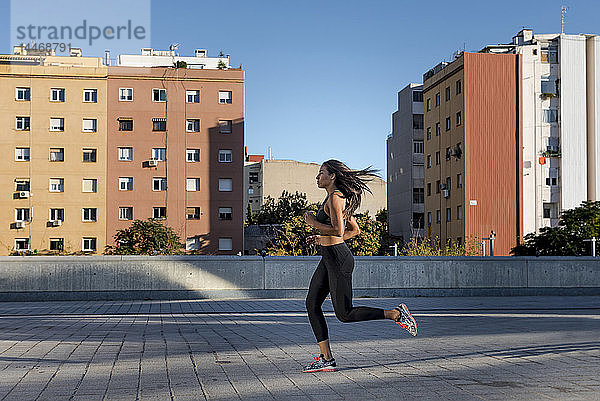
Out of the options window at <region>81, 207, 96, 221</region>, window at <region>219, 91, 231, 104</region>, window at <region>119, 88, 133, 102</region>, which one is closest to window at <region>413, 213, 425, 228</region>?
window at <region>219, 91, 231, 104</region>

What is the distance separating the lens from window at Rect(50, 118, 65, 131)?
6531 cm

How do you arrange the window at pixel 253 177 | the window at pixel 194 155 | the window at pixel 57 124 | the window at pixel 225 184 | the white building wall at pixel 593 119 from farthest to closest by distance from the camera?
the window at pixel 253 177, the window at pixel 194 155, the window at pixel 225 184, the window at pixel 57 124, the white building wall at pixel 593 119

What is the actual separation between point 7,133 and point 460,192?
123 ft

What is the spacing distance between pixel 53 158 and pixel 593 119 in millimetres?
44392

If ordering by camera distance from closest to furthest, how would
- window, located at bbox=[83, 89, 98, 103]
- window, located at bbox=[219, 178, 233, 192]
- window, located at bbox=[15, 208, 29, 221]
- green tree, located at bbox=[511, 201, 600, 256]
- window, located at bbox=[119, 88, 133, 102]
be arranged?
green tree, located at bbox=[511, 201, 600, 256] → window, located at bbox=[15, 208, 29, 221] → window, located at bbox=[83, 89, 98, 103] → window, located at bbox=[119, 88, 133, 102] → window, located at bbox=[219, 178, 233, 192]

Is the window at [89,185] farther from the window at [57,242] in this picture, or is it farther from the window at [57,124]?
the window at [57,124]

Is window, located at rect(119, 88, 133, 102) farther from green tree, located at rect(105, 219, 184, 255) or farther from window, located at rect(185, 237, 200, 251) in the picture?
green tree, located at rect(105, 219, 184, 255)

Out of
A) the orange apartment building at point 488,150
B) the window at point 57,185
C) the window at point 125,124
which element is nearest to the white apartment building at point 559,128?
the orange apartment building at point 488,150

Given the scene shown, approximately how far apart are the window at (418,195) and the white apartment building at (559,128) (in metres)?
15.4

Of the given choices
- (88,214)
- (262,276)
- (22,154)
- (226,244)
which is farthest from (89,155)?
(262,276)

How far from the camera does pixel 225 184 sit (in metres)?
66.6

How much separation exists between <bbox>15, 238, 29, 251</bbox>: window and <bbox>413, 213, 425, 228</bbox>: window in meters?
36.0

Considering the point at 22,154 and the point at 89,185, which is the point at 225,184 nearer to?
the point at 89,185

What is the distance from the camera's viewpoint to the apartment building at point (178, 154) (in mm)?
65812
